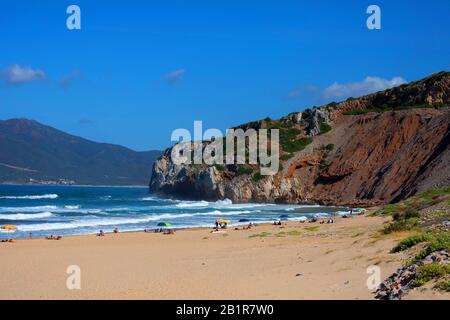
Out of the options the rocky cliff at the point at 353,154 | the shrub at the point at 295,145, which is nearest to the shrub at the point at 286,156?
the rocky cliff at the point at 353,154

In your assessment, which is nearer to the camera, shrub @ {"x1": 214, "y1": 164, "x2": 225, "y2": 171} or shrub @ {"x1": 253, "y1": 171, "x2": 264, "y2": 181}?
shrub @ {"x1": 253, "y1": 171, "x2": 264, "y2": 181}

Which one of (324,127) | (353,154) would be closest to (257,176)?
(353,154)

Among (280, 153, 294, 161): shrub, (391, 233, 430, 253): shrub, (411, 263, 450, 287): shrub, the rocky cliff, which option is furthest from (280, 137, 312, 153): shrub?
(411, 263, 450, 287): shrub

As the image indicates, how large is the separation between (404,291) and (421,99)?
7307 centimetres

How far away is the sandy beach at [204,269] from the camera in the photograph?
12008 mm

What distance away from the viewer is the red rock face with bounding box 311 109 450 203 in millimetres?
59250

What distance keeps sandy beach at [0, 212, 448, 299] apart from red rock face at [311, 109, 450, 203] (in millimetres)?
36182

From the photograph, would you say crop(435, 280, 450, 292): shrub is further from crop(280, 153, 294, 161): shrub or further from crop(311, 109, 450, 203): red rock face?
crop(280, 153, 294, 161): shrub

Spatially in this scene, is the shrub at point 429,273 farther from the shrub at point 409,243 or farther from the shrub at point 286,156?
the shrub at point 286,156

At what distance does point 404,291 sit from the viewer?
30.6ft

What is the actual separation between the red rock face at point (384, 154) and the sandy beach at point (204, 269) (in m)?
36.2

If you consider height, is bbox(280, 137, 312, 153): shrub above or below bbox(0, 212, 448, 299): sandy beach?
above

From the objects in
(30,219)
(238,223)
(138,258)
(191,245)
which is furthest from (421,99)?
(138,258)

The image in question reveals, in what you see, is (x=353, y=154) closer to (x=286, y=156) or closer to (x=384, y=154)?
(x=384, y=154)
